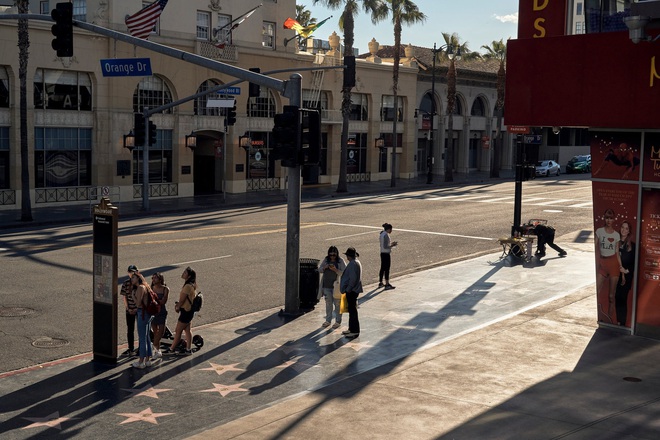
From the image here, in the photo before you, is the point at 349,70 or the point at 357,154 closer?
the point at 349,70

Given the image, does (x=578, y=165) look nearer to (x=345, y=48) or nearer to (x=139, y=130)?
(x=345, y=48)

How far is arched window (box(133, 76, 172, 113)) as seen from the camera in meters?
47.5

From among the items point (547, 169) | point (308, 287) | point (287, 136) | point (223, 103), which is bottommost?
point (308, 287)

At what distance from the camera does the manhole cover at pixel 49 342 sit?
16500mm

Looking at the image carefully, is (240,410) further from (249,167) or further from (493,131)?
(493,131)

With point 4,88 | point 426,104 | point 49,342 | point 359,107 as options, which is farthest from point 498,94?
point 49,342

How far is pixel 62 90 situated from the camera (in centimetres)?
4397

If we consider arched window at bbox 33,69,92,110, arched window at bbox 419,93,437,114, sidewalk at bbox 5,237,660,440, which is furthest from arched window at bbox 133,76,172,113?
sidewalk at bbox 5,237,660,440

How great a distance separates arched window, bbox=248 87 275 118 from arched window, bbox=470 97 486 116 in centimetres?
2921

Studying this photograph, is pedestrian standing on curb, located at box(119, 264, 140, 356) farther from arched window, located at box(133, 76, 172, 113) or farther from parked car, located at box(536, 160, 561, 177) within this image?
parked car, located at box(536, 160, 561, 177)

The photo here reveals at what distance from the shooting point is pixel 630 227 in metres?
17.7

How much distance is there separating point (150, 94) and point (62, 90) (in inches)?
224

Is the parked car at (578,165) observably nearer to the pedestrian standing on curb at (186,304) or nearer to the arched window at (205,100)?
the arched window at (205,100)

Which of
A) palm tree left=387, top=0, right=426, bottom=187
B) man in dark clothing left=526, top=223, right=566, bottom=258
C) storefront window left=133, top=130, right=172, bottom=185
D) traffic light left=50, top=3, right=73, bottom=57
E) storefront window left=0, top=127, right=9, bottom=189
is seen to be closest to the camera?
traffic light left=50, top=3, right=73, bottom=57
